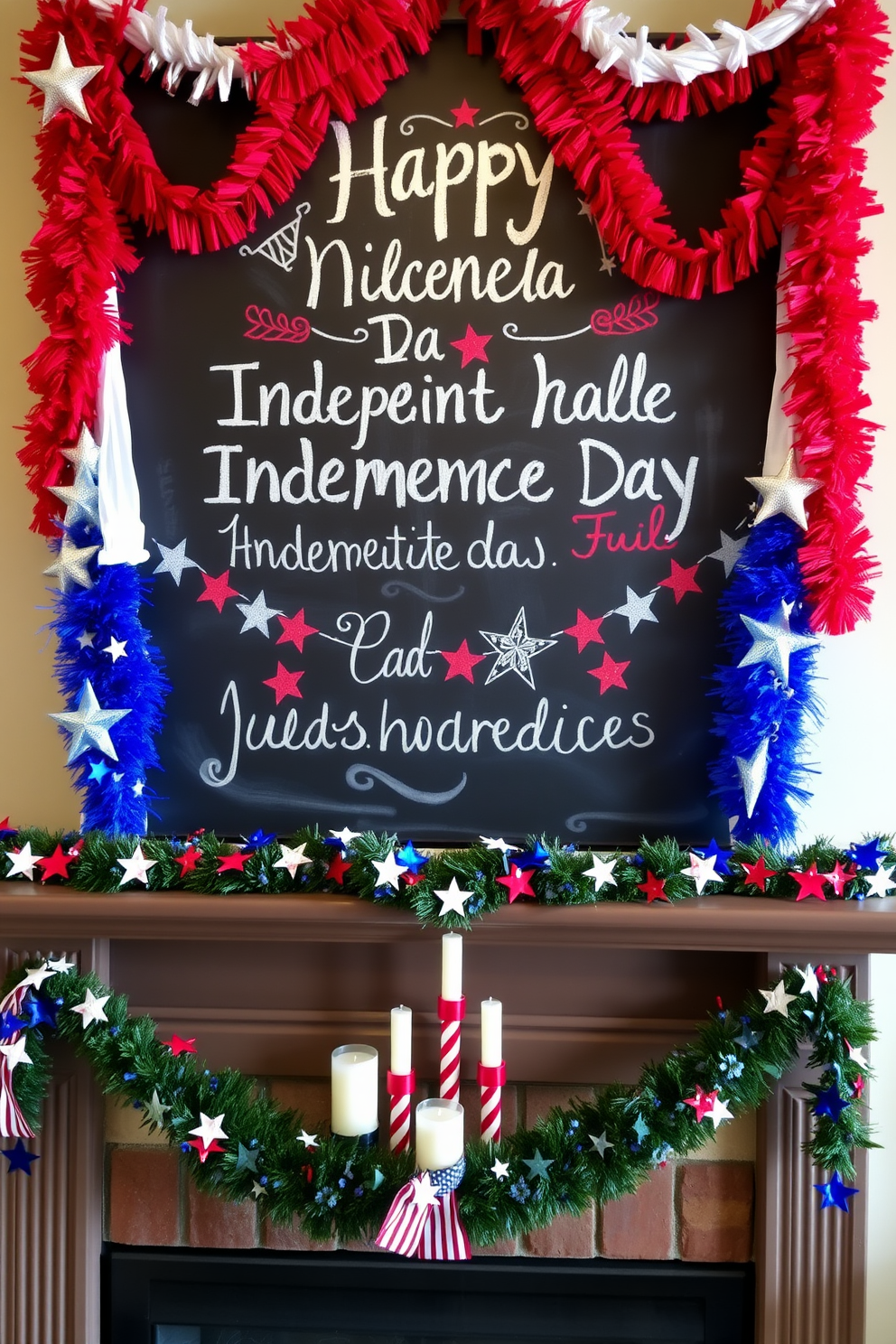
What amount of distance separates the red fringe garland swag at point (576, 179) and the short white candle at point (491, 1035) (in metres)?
0.76

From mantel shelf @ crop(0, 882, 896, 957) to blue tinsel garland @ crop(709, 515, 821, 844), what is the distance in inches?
5.6

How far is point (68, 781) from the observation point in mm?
1510

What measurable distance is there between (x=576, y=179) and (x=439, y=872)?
3.52 feet

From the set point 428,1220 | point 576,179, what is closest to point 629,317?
point 576,179

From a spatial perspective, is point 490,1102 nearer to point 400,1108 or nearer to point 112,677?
point 400,1108

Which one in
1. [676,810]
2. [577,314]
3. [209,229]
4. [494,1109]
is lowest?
[494,1109]

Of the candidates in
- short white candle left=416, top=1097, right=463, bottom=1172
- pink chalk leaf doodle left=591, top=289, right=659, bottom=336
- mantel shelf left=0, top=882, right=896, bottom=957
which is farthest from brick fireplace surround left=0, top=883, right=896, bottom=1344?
pink chalk leaf doodle left=591, top=289, right=659, bottom=336

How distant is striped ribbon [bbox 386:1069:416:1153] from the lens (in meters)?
→ 1.30

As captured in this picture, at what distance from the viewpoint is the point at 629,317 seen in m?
1.37

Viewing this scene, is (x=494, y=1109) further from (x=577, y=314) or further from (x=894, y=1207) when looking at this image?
(x=577, y=314)

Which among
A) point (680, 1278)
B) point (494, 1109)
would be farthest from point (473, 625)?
point (680, 1278)

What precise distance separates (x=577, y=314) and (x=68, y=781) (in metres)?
1.15

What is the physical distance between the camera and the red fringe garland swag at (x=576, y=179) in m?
1.28

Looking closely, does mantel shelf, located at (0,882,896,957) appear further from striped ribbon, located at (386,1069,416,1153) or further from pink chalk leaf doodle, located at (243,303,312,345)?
pink chalk leaf doodle, located at (243,303,312,345)
